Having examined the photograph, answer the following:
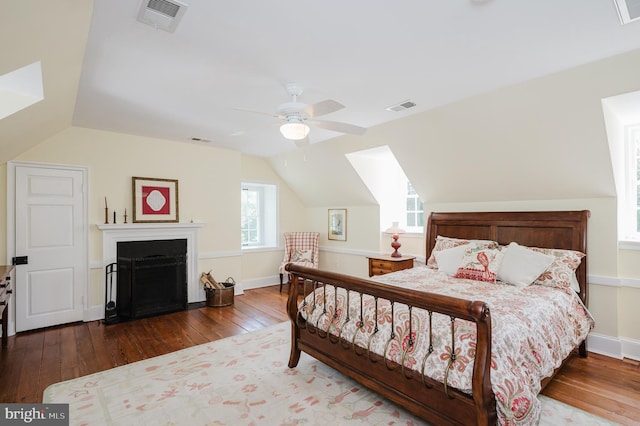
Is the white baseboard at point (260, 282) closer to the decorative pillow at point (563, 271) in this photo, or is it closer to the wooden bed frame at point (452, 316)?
the wooden bed frame at point (452, 316)

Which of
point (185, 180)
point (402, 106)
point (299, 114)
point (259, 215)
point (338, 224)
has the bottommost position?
point (338, 224)

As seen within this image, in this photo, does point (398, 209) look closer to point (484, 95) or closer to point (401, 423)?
point (484, 95)

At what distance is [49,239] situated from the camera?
4.05 meters

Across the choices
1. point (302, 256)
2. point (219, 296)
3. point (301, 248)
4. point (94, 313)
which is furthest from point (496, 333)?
point (94, 313)

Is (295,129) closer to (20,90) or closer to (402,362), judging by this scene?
(402,362)

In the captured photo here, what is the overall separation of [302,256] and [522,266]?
12.2 feet

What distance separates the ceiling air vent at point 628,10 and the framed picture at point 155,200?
16.7ft

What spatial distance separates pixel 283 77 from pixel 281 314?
3207 mm

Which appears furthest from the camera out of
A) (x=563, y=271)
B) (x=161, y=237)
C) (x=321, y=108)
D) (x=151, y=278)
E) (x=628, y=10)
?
(x=161, y=237)

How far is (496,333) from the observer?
194 centimetres

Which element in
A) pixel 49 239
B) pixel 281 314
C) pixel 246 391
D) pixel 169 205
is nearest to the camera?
pixel 246 391

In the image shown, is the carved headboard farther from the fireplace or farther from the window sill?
the fireplace

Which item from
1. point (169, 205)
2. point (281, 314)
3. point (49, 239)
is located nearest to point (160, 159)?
point (169, 205)

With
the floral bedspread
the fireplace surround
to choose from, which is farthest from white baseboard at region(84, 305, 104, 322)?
the floral bedspread
